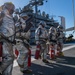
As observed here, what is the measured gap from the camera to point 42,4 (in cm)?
6041

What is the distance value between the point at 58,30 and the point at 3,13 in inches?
280

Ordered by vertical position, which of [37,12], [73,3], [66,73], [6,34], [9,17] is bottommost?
[66,73]

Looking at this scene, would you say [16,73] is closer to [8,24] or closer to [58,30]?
[8,24]

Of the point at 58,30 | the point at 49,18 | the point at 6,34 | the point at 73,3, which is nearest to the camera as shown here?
the point at 6,34

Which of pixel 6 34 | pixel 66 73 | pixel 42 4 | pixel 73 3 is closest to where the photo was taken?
pixel 6 34

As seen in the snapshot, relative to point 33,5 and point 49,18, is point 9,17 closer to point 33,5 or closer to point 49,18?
point 33,5

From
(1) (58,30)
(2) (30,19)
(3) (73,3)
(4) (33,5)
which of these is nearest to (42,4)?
(4) (33,5)

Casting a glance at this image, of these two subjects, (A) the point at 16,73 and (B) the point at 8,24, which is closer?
(B) the point at 8,24

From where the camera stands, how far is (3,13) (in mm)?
3758

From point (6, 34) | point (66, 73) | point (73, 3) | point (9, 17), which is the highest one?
point (73, 3)

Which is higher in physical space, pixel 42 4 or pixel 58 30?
pixel 42 4

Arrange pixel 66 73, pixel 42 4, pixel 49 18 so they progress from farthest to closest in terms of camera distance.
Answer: pixel 49 18 → pixel 42 4 → pixel 66 73

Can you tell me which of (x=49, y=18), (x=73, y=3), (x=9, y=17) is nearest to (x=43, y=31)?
(x=9, y=17)

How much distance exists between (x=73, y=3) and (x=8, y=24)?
23.1m
